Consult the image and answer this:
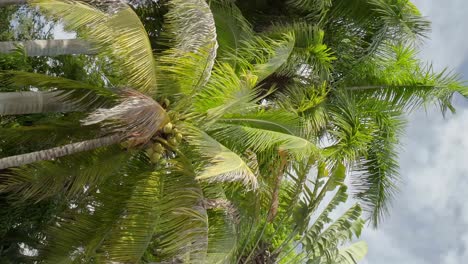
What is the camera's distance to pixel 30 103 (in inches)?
432

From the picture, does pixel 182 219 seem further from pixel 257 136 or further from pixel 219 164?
pixel 257 136

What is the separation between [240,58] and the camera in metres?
12.1

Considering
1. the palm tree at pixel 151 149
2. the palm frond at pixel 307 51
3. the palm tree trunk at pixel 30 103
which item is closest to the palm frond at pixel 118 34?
the palm tree at pixel 151 149

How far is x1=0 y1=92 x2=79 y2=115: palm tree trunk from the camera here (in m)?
10.9

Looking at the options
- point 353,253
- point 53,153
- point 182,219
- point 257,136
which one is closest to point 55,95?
point 53,153

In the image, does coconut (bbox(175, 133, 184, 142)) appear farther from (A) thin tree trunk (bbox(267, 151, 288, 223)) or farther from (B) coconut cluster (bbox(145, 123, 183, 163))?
(A) thin tree trunk (bbox(267, 151, 288, 223))

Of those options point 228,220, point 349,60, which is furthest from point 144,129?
point 349,60

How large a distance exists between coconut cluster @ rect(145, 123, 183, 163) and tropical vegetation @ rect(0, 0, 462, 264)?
0.06ft

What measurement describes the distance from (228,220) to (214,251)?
1.97 ft

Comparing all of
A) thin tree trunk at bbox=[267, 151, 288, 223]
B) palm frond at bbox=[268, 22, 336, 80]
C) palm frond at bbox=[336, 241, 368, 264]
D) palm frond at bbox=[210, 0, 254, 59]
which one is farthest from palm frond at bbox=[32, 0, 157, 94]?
palm frond at bbox=[336, 241, 368, 264]

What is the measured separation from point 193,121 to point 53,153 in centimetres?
222

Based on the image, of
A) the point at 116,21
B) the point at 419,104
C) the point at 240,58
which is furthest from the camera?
the point at 419,104

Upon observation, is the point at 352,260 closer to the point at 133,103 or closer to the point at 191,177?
the point at 191,177

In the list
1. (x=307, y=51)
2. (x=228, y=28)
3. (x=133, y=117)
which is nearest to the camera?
(x=133, y=117)
